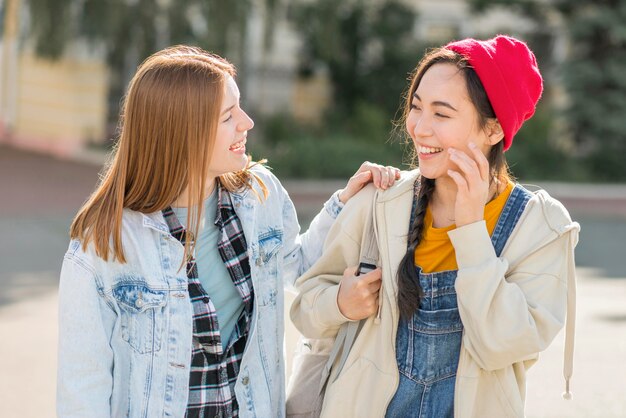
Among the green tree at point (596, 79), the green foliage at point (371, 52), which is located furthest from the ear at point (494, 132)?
the green foliage at point (371, 52)

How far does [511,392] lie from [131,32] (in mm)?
17162

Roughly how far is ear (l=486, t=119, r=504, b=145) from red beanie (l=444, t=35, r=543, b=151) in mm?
35

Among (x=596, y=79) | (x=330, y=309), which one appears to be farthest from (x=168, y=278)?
(x=596, y=79)

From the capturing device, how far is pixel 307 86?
77.4 ft

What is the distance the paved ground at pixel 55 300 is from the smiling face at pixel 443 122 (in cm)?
316

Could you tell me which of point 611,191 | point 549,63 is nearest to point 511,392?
point 611,191

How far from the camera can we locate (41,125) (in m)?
24.3

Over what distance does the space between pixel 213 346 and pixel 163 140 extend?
1.98 feet

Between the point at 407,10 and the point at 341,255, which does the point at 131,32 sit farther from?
the point at 341,255

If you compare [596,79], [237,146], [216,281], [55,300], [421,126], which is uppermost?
[421,126]

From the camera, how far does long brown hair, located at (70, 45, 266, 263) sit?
261 cm

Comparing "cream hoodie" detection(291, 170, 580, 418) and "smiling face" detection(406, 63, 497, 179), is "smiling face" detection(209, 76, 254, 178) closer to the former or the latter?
"cream hoodie" detection(291, 170, 580, 418)

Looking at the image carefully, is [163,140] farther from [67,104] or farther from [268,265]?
[67,104]

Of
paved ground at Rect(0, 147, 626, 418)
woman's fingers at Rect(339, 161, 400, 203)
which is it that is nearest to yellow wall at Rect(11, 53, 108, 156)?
paved ground at Rect(0, 147, 626, 418)
